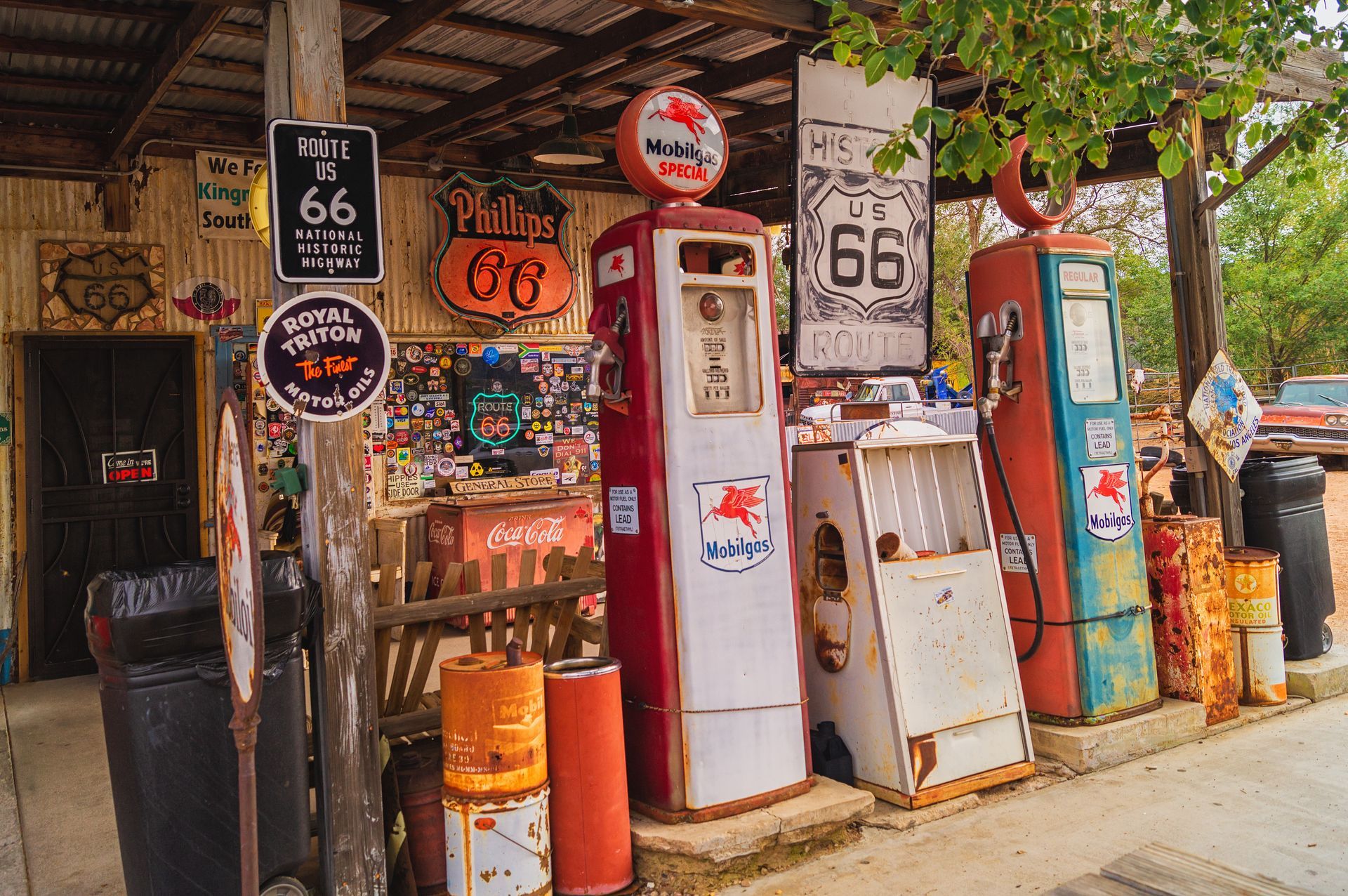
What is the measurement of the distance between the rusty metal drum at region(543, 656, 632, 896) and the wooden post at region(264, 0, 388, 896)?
27.1 inches

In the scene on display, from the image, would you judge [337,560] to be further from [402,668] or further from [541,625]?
[541,625]

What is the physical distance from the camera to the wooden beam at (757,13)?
498 cm

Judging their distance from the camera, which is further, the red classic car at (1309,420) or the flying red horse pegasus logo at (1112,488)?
the red classic car at (1309,420)

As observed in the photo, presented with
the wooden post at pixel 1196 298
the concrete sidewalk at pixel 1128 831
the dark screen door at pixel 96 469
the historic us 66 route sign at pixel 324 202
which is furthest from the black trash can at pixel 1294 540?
the dark screen door at pixel 96 469

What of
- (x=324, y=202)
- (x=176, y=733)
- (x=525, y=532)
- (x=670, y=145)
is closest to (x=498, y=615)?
(x=176, y=733)

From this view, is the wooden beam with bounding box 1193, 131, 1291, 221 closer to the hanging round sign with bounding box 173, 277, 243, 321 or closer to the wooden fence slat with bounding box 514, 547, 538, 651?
the wooden fence slat with bounding box 514, 547, 538, 651

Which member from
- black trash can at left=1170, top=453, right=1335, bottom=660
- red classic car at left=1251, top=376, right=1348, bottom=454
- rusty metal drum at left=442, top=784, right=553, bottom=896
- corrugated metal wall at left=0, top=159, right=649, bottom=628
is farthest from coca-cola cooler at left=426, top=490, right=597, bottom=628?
red classic car at left=1251, top=376, right=1348, bottom=454

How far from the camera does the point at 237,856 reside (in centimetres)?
343

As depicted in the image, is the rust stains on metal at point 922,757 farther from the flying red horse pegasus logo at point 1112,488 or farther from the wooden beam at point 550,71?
the wooden beam at point 550,71

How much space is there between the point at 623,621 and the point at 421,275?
5350 mm

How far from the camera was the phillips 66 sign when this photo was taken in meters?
5.18

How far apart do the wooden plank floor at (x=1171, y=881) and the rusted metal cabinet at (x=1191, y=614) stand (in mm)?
3052

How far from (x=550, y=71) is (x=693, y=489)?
3669mm

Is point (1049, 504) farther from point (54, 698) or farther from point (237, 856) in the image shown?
point (54, 698)
